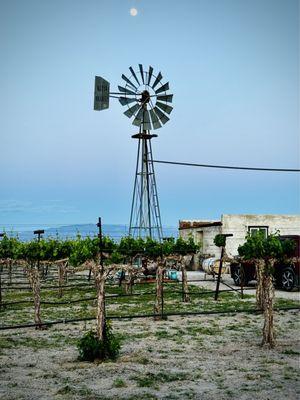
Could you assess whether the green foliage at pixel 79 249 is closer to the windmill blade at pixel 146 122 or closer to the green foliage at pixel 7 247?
the green foliage at pixel 7 247

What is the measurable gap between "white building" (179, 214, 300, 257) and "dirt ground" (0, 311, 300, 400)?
66.3 feet

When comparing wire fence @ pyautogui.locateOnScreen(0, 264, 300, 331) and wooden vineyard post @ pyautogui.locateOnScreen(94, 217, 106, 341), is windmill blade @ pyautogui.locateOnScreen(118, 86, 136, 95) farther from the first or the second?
wooden vineyard post @ pyautogui.locateOnScreen(94, 217, 106, 341)

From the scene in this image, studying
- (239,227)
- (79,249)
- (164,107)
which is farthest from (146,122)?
(79,249)

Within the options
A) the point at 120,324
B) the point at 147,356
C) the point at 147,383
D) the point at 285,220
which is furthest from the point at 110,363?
the point at 285,220

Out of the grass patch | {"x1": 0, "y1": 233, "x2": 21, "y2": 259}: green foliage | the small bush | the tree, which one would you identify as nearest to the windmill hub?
{"x1": 0, "y1": 233, "x2": 21, "y2": 259}: green foliage

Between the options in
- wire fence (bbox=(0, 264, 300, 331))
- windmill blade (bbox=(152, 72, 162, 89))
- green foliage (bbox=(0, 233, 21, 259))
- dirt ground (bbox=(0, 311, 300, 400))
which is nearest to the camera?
dirt ground (bbox=(0, 311, 300, 400))

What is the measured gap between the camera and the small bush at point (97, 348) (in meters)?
12.4

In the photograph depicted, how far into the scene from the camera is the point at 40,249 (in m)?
16.6

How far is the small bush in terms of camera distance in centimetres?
1241

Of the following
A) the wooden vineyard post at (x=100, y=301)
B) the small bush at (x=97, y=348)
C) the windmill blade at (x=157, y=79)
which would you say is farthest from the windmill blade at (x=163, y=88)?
the small bush at (x=97, y=348)

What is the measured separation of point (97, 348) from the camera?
40.7 ft

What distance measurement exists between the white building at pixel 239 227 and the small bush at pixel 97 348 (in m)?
25.5

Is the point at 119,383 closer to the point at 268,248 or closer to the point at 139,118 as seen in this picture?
the point at 268,248

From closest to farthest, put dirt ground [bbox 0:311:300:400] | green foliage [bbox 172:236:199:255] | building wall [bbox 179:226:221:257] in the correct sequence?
1. dirt ground [bbox 0:311:300:400]
2. green foliage [bbox 172:236:199:255]
3. building wall [bbox 179:226:221:257]
